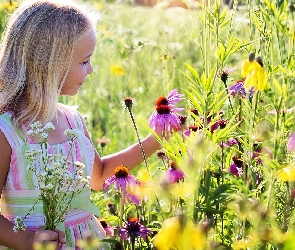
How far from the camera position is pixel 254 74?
1018 mm

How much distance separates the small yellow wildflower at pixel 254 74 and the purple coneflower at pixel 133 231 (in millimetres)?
491

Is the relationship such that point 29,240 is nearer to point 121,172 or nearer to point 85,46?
point 121,172

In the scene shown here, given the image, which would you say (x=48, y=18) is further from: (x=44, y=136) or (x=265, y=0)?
(x=265, y=0)

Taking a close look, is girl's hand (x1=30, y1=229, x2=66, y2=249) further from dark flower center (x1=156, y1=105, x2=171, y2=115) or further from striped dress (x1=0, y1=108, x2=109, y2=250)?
dark flower center (x1=156, y1=105, x2=171, y2=115)

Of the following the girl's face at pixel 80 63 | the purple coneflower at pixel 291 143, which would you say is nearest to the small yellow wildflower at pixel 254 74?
the purple coneflower at pixel 291 143

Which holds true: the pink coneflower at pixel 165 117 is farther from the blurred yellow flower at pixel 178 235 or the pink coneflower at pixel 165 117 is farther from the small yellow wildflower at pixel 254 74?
the blurred yellow flower at pixel 178 235

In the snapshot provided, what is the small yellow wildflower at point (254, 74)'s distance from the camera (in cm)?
101

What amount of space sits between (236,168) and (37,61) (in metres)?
0.53

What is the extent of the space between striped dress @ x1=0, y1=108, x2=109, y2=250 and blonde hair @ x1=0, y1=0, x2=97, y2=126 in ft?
0.15

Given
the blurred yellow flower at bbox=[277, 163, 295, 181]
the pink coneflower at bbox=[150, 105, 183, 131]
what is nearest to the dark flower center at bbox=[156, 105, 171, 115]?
the pink coneflower at bbox=[150, 105, 183, 131]

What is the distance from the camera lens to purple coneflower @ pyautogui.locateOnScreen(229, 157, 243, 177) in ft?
4.86

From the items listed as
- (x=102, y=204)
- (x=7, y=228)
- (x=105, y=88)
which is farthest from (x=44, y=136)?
(x=105, y=88)

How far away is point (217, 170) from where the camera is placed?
1.39 meters

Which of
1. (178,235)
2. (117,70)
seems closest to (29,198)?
(178,235)
